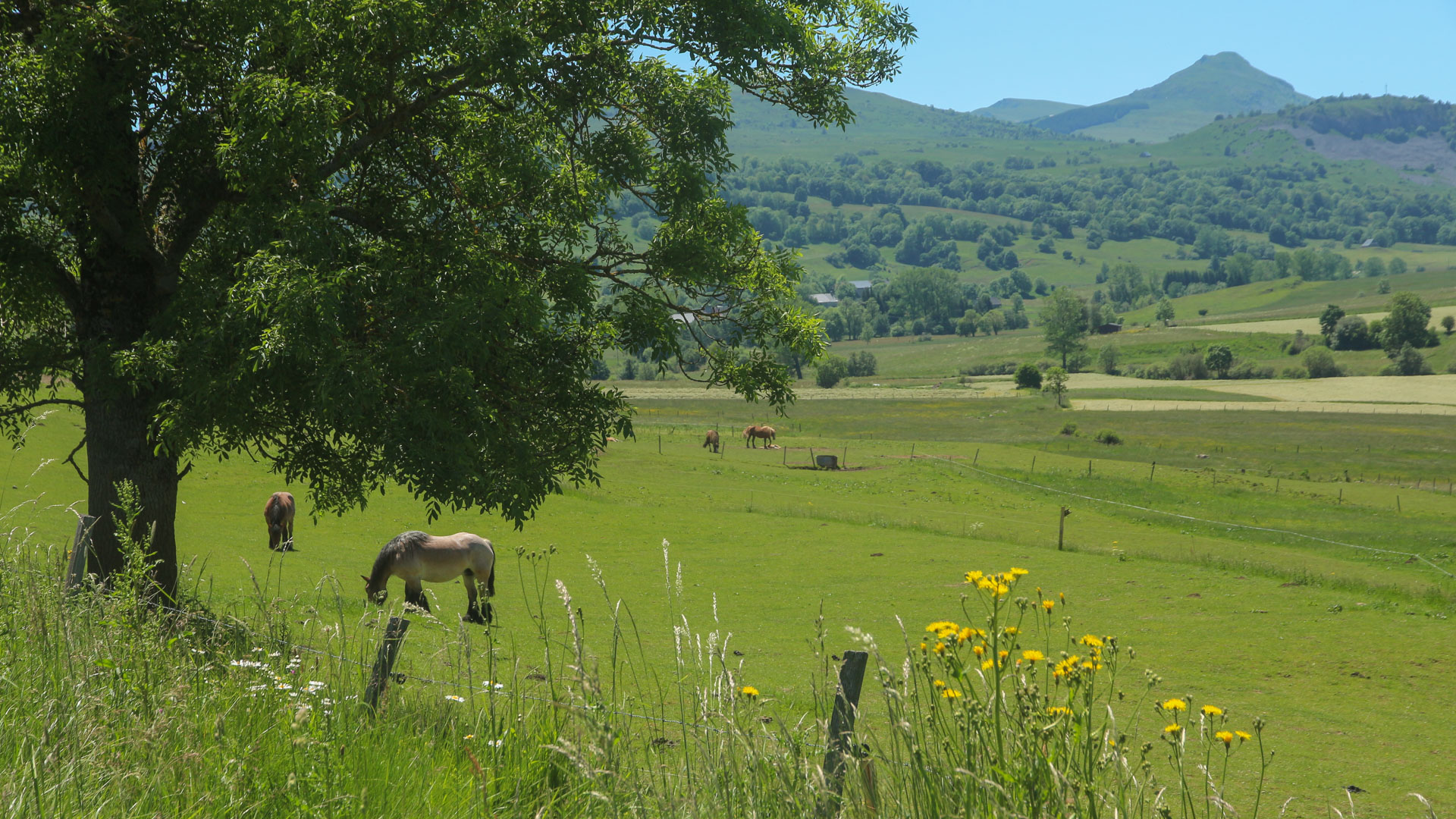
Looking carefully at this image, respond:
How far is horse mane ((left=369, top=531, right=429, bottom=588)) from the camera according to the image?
14.5 meters

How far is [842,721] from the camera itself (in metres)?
4.42

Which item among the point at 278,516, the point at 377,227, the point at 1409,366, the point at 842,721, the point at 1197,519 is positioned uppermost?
the point at 377,227

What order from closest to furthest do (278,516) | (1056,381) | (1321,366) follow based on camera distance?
(278,516), (1056,381), (1321,366)

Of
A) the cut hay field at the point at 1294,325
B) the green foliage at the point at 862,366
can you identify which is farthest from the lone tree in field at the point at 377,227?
the cut hay field at the point at 1294,325

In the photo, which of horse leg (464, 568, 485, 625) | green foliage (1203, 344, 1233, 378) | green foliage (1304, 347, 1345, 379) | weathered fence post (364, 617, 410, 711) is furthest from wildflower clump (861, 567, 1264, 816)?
green foliage (1203, 344, 1233, 378)

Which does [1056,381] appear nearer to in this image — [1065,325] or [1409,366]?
[1409,366]

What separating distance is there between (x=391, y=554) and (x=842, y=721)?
1180cm

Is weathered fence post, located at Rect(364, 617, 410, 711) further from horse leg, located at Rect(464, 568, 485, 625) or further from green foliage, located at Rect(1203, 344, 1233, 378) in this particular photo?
green foliage, located at Rect(1203, 344, 1233, 378)

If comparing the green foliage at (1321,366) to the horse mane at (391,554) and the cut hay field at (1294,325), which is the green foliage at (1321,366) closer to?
the cut hay field at (1294,325)

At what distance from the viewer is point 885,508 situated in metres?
36.2

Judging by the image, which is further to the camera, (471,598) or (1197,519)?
(1197,519)

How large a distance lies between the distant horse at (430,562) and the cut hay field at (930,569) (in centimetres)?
67

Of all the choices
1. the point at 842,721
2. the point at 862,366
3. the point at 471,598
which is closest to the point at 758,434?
the point at 471,598

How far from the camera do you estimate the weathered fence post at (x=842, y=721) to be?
4250 mm
